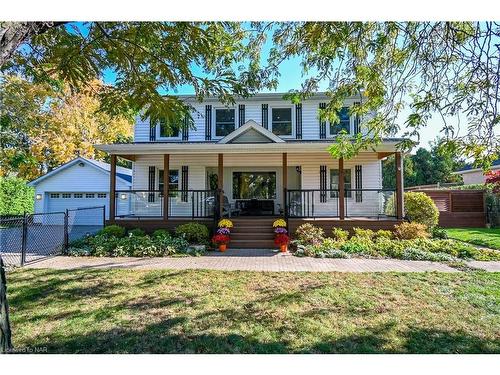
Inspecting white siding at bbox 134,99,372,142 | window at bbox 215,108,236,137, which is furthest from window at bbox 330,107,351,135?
window at bbox 215,108,236,137

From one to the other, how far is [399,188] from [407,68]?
20.0 feet

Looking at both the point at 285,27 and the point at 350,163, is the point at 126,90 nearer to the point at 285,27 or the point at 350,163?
the point at 285,27

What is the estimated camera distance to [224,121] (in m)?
13.7

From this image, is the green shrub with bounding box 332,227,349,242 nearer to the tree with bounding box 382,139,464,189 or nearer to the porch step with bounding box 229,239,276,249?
the porch step with bounding box 229,239,276,249

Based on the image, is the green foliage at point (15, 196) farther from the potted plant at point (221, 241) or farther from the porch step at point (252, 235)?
the porch step at point (252, 235)

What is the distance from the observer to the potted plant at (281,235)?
8.70 meters

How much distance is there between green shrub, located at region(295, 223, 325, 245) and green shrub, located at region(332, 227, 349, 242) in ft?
1.26

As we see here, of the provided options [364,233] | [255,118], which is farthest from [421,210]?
[255,118]

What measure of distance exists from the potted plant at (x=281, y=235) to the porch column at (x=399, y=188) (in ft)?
14.0

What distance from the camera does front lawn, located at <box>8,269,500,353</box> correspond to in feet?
10.1

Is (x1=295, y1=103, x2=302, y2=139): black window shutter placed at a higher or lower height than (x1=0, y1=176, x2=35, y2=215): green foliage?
higher

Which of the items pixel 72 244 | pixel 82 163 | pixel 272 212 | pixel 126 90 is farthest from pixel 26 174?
pixel 126 90

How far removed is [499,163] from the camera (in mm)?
19859

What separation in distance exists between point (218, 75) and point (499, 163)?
920 inches
